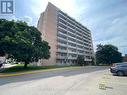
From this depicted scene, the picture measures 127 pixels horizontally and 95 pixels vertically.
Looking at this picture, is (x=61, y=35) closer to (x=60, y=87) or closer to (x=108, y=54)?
(x=108, y=54)

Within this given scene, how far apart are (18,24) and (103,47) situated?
60741 millimetres

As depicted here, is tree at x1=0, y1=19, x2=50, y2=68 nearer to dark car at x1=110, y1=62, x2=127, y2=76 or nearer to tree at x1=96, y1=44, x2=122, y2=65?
dark car at x1=110, y1=62, x2=127, y2=76

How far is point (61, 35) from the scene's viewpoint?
8094 centimetres

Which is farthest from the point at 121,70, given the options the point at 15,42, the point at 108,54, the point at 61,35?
the point at 108,54

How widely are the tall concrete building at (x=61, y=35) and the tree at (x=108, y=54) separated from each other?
1315 cm

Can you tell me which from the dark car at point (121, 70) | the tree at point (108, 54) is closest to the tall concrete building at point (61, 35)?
the tree at point (108, 54)

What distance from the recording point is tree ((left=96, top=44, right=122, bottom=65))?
283ft

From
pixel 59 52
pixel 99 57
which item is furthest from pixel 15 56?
pixel 99 57

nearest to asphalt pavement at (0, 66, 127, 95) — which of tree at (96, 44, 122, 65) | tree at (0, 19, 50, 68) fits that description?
tree at (0, 19, 50, 68)

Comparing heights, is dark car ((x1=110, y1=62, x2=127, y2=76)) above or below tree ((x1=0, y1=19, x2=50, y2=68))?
below

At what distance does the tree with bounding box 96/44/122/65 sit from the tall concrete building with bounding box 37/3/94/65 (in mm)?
13150

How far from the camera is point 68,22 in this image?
3563 inches

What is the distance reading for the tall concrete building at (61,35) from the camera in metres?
71.3

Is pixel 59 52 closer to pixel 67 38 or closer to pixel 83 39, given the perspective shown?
pixel 67 38
